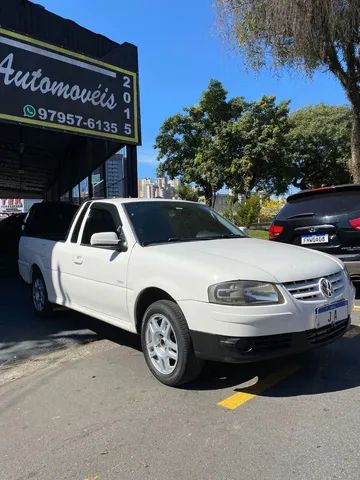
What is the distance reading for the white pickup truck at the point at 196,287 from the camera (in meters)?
4.05

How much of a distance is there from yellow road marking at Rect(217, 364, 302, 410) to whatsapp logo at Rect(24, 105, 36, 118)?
773 cm

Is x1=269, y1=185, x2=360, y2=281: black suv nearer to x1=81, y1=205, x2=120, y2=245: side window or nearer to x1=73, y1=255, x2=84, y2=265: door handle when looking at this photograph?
x1=81, y1=205, x2=120, y2=245: side window

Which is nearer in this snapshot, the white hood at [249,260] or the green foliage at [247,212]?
the white hood at [249,260]

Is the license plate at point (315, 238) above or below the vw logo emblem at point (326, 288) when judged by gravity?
above

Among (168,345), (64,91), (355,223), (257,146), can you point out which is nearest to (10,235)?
(64,91)

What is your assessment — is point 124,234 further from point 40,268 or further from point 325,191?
point 325,191

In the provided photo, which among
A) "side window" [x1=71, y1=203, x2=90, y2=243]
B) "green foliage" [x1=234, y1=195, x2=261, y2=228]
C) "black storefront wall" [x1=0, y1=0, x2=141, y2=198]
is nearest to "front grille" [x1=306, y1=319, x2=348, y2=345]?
"side window" [x1=71, y1=203, x2=90, y2=243]

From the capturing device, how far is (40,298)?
24.5 ft

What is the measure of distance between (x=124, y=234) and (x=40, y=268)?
2438mm

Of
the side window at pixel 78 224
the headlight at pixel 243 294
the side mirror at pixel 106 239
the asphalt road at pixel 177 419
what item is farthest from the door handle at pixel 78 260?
the headlight at pixel 243 294

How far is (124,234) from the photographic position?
529 cm

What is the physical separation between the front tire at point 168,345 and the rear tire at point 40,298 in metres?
2.90

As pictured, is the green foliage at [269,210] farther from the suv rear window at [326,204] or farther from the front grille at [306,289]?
the front grille at [306,289]

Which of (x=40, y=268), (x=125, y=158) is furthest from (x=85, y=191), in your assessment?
(x=40, y=268)
